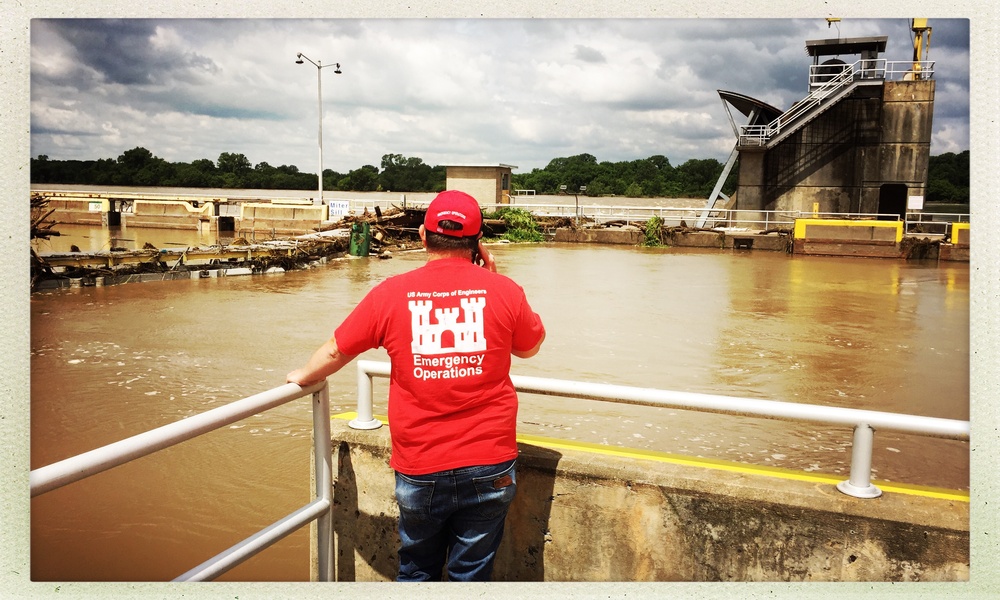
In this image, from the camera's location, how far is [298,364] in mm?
10055

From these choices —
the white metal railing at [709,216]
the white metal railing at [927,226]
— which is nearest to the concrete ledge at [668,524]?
the white metal railing at [709,216]

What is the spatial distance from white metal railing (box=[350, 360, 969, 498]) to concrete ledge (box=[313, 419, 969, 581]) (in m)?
0.11

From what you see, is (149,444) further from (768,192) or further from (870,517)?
(768,192)

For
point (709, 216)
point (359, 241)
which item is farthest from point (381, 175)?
point (709, 216)

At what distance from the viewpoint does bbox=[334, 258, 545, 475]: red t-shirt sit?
8.38 feet

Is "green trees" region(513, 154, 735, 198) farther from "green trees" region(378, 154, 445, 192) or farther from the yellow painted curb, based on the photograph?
the yellow painted curb

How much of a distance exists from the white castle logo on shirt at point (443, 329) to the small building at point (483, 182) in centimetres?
3980

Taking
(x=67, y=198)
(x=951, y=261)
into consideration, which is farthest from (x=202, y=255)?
(x=67, y=198)

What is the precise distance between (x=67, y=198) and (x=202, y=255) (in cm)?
3367

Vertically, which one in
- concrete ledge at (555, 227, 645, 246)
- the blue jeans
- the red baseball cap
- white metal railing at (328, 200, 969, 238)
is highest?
white metal railing at (328, 200, 969, 238)

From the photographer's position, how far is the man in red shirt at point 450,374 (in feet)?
8.39

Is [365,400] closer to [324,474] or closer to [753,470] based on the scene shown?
[324,474]

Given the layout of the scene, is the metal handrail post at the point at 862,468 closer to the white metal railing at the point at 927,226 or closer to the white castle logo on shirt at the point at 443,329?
the white castle logo on shirt at the point at 443,329

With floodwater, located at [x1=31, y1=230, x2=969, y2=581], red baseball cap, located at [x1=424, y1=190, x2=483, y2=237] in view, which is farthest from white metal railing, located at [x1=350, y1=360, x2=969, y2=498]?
floodwater, located at [x1=31, y1=230, x2=969, y2=581]
